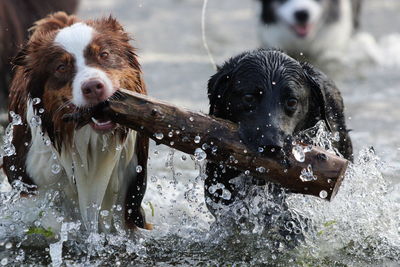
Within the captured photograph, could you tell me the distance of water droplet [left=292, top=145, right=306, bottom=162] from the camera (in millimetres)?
4367

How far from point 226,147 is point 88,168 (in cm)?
98

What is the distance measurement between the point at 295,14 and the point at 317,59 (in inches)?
27.3

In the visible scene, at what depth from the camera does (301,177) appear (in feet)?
14.4

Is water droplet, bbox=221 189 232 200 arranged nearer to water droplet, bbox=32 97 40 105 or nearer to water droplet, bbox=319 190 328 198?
water droplet, bbox=319 190 328 198

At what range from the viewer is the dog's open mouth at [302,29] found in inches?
402

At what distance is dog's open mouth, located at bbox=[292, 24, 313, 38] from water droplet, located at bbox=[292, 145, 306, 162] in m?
6.01

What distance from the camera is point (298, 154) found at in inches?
172

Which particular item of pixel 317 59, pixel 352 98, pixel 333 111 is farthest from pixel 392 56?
pixel 333 111

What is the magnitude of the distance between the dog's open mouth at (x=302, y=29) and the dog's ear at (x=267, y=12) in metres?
0.31

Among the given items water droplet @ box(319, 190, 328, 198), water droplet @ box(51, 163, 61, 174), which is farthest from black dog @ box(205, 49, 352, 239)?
water droplet @ box(51, 163, 61, 174)

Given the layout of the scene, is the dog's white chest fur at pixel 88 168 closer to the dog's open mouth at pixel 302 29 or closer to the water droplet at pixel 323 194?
the water droplet at pixel 323 194

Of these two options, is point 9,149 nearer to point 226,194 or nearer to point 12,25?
point 226,194

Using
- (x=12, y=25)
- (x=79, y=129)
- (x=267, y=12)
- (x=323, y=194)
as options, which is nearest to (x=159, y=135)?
(x=79, y=129)

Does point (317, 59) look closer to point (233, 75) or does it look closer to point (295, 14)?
point (295, 14)
